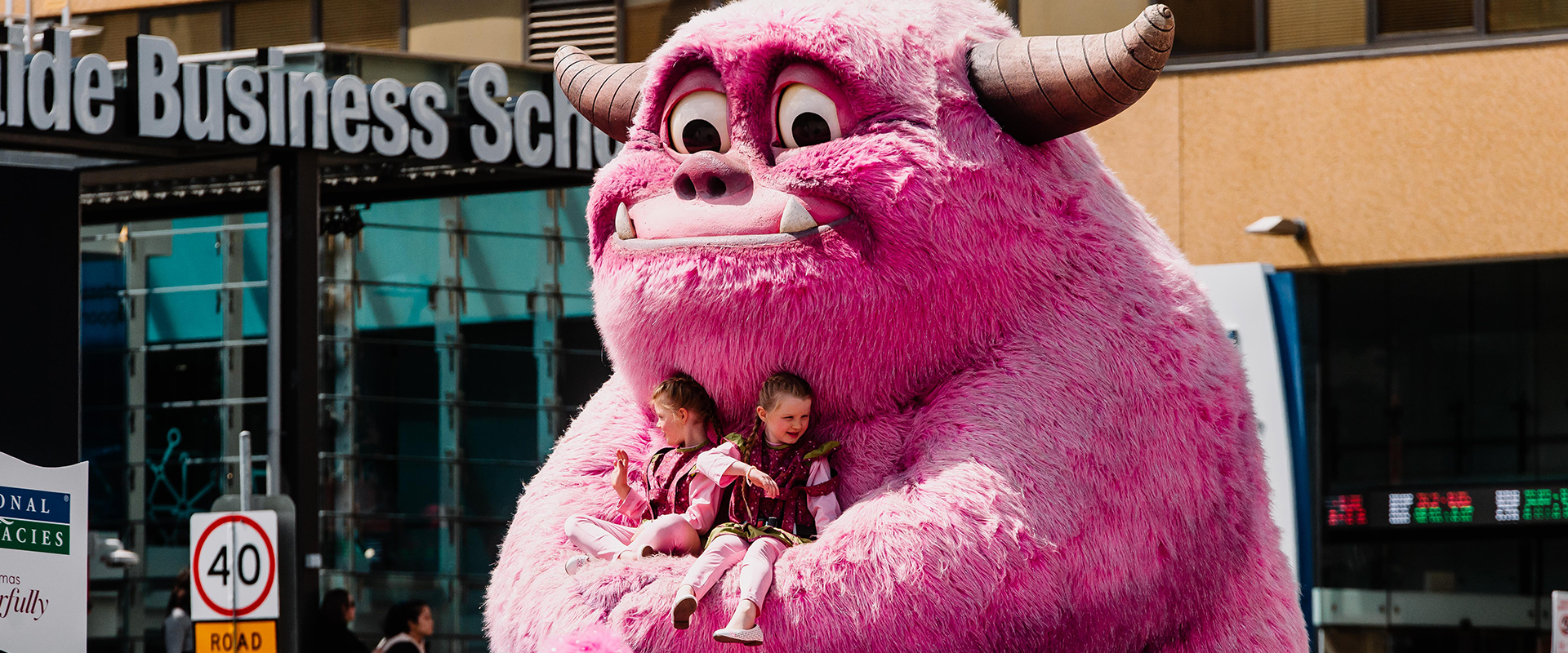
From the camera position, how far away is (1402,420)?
15.4 meters

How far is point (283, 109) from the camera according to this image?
10.1 metres

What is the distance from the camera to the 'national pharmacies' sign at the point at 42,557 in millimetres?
6164

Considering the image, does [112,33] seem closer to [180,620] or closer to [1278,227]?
[180,620]

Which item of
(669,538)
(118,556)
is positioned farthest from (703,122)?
(118,556)

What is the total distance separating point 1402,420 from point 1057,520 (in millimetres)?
12966

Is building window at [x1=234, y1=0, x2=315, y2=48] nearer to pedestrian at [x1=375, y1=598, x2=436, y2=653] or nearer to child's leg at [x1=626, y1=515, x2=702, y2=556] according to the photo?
pedestrian at [x1=375, y1=598, x2=436, y2=653]

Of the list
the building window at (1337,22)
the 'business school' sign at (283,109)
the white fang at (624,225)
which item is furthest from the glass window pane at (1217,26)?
the white fang at (624,225)

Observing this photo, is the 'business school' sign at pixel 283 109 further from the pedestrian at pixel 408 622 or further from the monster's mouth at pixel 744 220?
the monster's mouth at pixel 744 220

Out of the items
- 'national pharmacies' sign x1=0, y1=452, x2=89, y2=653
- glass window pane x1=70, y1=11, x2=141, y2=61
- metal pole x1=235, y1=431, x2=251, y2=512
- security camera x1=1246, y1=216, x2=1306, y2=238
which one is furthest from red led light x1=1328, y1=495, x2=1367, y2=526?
glass window pane x1=70, y1=11, x2=141, y2=61

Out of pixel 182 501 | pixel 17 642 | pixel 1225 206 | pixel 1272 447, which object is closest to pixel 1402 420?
pixel 1225 206

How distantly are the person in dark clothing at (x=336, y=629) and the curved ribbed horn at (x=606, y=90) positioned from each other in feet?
19.2

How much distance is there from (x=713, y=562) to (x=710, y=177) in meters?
0.79

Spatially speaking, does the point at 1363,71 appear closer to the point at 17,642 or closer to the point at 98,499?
the point at 17,642

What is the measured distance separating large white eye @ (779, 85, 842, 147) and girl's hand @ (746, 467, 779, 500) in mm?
686
